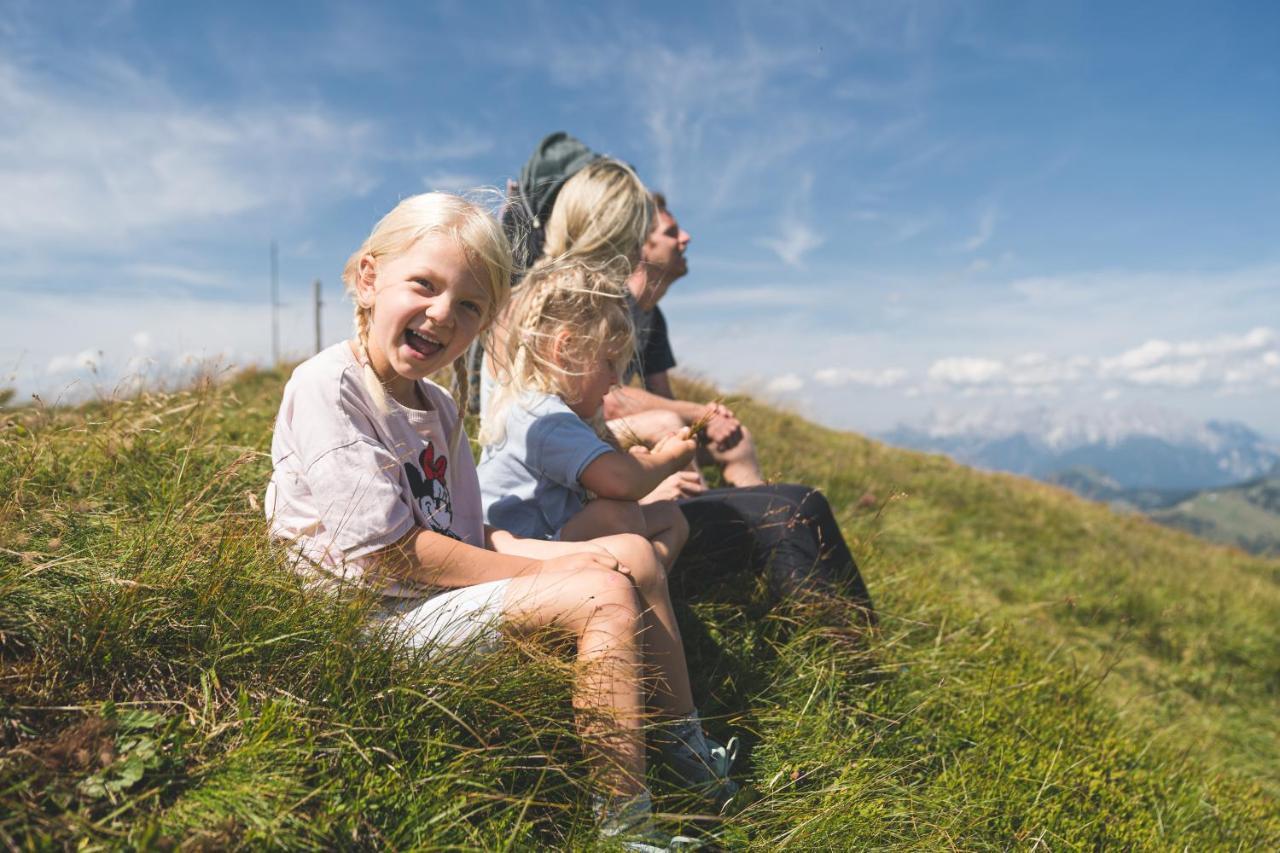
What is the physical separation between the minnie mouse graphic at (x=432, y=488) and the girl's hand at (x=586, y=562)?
0.41m

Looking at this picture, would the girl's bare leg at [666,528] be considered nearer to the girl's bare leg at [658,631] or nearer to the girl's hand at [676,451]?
the girl's hand at [676,451]

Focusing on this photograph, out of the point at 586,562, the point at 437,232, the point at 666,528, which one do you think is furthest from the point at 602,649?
the point at 437,232

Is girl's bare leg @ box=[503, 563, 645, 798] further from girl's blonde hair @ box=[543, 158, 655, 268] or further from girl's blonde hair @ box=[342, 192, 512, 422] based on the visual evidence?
girl's blonde hair @ box=[543, 158, 655, 268]

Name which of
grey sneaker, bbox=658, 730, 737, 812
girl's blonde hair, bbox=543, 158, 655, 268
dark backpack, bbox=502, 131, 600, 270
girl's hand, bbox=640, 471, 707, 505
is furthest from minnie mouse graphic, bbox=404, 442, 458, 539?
dark backpack, bbox=502, 131, 600, 270

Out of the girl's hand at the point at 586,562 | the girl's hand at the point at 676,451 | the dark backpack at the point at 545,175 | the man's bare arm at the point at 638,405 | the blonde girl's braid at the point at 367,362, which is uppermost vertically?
the dark backpack at the point at 545,175

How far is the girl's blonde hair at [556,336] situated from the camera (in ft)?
10.1

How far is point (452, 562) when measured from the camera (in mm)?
2232

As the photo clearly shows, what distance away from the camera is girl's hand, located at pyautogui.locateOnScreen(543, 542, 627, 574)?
2.22 metres

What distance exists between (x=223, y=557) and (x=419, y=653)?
559mm

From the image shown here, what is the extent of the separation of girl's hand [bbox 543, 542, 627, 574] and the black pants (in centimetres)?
106

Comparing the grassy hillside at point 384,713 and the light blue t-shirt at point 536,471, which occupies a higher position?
the light blue t-shirt at point 536,471

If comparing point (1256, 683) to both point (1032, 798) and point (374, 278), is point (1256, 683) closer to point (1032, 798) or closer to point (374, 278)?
point (1032, 798)

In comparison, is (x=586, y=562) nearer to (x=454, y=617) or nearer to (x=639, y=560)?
(x=639, y=560)

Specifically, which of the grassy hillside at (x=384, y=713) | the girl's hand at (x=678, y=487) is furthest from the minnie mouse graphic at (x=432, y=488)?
the girl's hand at (x=678, y=487)
